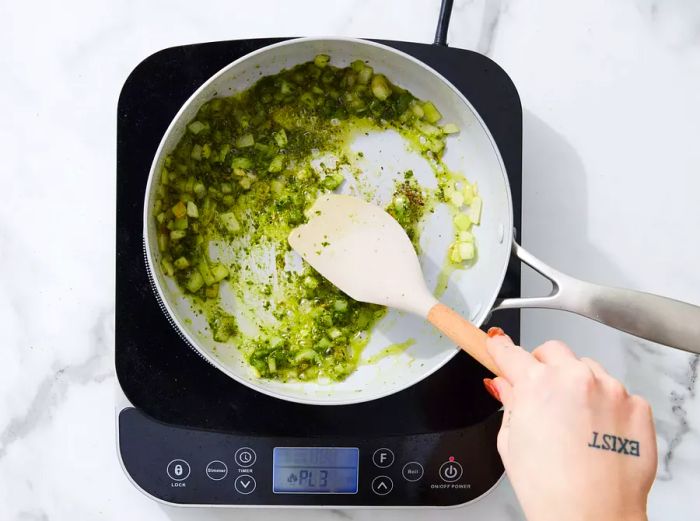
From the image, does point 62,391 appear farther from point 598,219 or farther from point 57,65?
point 598,219

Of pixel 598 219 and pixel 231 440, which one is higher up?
pixel 598 219

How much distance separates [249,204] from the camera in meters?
1.04

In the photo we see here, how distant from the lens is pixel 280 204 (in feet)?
3.37

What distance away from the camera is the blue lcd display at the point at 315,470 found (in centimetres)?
101

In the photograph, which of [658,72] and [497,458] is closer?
[497,458]

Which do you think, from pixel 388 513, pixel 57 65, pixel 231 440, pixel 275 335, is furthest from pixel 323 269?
pixel 57 65

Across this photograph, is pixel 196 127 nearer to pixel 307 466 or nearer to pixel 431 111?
pixel 431 111

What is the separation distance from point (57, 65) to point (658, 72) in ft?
2.87

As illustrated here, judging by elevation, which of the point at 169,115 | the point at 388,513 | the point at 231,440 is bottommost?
the point at 388,513

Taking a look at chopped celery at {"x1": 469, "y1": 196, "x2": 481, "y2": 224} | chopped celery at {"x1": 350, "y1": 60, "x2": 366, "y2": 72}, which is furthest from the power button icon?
chopped celery at {"x1": 350, "y1": 60, "x2": 366, "y2": 72}

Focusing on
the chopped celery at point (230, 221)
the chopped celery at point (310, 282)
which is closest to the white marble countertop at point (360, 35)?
the chopped celery at point (230, 221)

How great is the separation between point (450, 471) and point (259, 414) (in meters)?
0.27

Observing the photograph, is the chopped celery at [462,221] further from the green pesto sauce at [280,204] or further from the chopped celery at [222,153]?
the chopped celery at [222,153]

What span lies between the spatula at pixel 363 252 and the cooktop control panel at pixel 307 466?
20 centimetres
